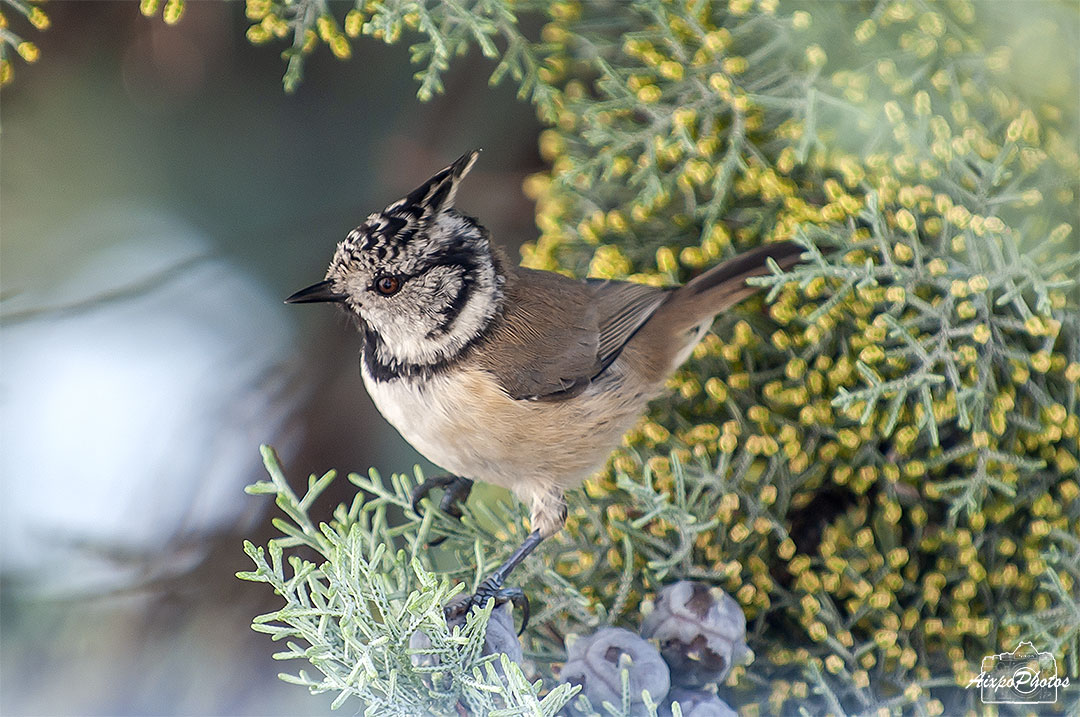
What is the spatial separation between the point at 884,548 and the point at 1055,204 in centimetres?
33

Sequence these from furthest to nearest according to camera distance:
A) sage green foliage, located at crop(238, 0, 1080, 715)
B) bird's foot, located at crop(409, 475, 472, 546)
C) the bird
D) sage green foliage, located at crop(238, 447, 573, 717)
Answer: bird's foot, located at crop(409, 475, 472, 546) → the bird → sage green foliage, located at crop(238, 0, 1080, 715) → sage green foliage, located at crop(238, 447, 573, 717)

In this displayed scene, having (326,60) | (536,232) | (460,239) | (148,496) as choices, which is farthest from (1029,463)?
(148,496)

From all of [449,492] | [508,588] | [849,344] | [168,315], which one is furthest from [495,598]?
[168,315]

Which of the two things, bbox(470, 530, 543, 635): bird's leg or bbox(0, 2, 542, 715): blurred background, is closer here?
bbox(470, 530, 543, 635): bird's leg

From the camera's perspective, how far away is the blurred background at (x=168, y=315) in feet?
3.33

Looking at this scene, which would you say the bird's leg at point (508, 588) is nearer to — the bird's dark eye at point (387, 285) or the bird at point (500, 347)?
the bird at point (500, 347)

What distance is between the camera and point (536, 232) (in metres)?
1.22

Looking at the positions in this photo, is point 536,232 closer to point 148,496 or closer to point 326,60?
point 326,60

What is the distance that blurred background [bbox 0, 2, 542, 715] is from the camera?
39.9 inches

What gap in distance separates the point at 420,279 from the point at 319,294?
10 centimetres
